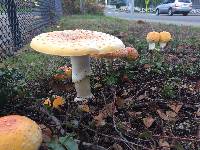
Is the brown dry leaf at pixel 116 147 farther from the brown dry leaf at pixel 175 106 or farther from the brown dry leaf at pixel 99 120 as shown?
the brown dry leaf at pixel 175 106

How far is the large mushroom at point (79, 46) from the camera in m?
2.89

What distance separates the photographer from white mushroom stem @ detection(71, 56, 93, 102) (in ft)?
11.2

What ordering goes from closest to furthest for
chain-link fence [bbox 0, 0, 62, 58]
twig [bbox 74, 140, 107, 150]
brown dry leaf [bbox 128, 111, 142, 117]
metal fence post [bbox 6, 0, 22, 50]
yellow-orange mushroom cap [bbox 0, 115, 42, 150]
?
yellow-orange mushroom cap [bbox 0, 115, 42, 150] → twig [bbox 74, 140, 107, 150] → brown dry leaf [bbox 128, 111, 142, 117] → chain-link fence [bbox 0, 0, 62, 58] → metal fence post [bbox 6, 0, 22, 50]

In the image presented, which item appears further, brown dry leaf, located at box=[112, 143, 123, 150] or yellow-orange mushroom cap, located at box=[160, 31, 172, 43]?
yellow-orange mushroom cap, located at box=[160, 31, 172, 43]

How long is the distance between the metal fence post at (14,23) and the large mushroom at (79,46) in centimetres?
330

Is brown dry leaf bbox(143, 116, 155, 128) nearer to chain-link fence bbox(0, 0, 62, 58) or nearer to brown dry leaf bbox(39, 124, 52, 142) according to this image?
brown dry leaf bbox(39, 124, 52, 142)

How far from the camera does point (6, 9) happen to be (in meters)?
6.45

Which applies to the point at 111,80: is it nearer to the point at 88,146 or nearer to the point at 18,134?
the point at 88,146

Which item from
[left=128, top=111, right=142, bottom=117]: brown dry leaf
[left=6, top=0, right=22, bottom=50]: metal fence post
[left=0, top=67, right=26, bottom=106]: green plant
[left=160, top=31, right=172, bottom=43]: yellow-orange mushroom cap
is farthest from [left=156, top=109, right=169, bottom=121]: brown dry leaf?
[left=6, top=0, right=22, bottom=50]: metal fence post

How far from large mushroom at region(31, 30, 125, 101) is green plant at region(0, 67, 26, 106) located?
1.20ft

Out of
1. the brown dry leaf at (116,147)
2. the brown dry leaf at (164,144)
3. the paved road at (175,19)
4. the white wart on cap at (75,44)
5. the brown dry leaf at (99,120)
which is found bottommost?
the paved road at (175,19)

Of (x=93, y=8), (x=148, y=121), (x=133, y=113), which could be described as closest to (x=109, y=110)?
(x=133, y=113)

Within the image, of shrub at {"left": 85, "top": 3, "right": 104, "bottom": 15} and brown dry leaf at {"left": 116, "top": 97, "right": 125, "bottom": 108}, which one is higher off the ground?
shrub at {"left": 85, "top": 3, "right": 104, "bottom": 15}

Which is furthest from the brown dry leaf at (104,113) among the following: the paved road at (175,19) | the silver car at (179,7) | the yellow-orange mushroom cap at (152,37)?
the silver car at (179,7)
